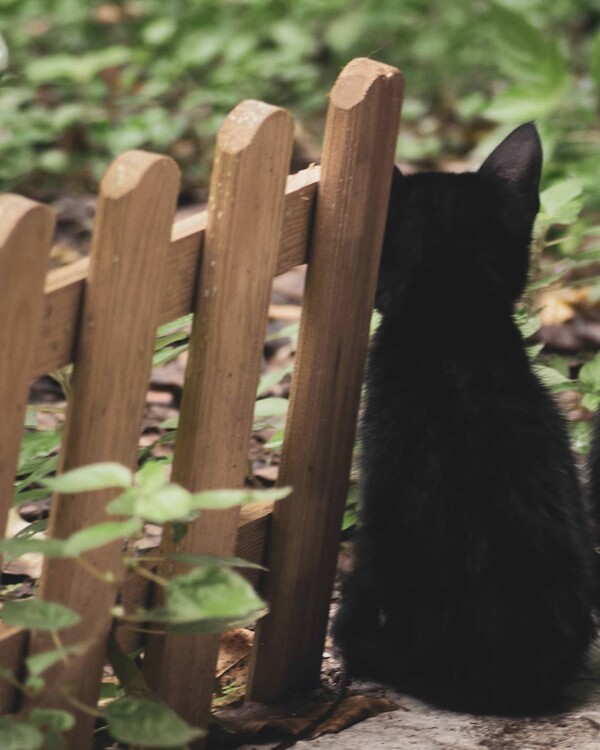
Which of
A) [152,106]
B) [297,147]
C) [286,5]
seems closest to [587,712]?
[297,147]

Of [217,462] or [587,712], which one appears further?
[587,712]

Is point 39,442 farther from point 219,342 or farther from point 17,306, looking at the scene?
point 17,306

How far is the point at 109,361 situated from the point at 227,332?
0.28 meters

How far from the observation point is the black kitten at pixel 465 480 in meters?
2.41

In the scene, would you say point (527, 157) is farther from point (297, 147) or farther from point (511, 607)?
point (297, 147)

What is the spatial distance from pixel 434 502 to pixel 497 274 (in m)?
0.52

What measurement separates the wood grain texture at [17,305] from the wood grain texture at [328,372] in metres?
0.73

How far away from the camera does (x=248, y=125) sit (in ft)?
6.88

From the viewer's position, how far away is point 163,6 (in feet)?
24.9

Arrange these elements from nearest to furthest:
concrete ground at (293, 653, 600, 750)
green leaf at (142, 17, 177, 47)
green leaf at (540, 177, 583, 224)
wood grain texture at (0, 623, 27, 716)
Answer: wood grain texture at (0, 623, 27, 716) → concrete ground at (293, 653, 600, 750) → green leaf at (540, 177, 583, 224) → green leaf at (142, 17, 177, 47)

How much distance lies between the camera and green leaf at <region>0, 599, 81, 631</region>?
70.0 inches

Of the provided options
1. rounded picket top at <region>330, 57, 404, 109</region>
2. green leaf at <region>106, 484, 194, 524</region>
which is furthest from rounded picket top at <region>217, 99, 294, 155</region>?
green leaf at <region>106, 484, 194, 524</region>

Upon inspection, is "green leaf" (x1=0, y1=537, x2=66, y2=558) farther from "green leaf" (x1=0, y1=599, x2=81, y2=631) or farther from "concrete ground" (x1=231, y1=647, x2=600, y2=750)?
"concrete ground" (x1=231, y1=647, x2=600, y2=750)

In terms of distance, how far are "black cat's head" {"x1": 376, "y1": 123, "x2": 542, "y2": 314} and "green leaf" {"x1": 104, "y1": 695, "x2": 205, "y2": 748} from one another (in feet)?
3.55
